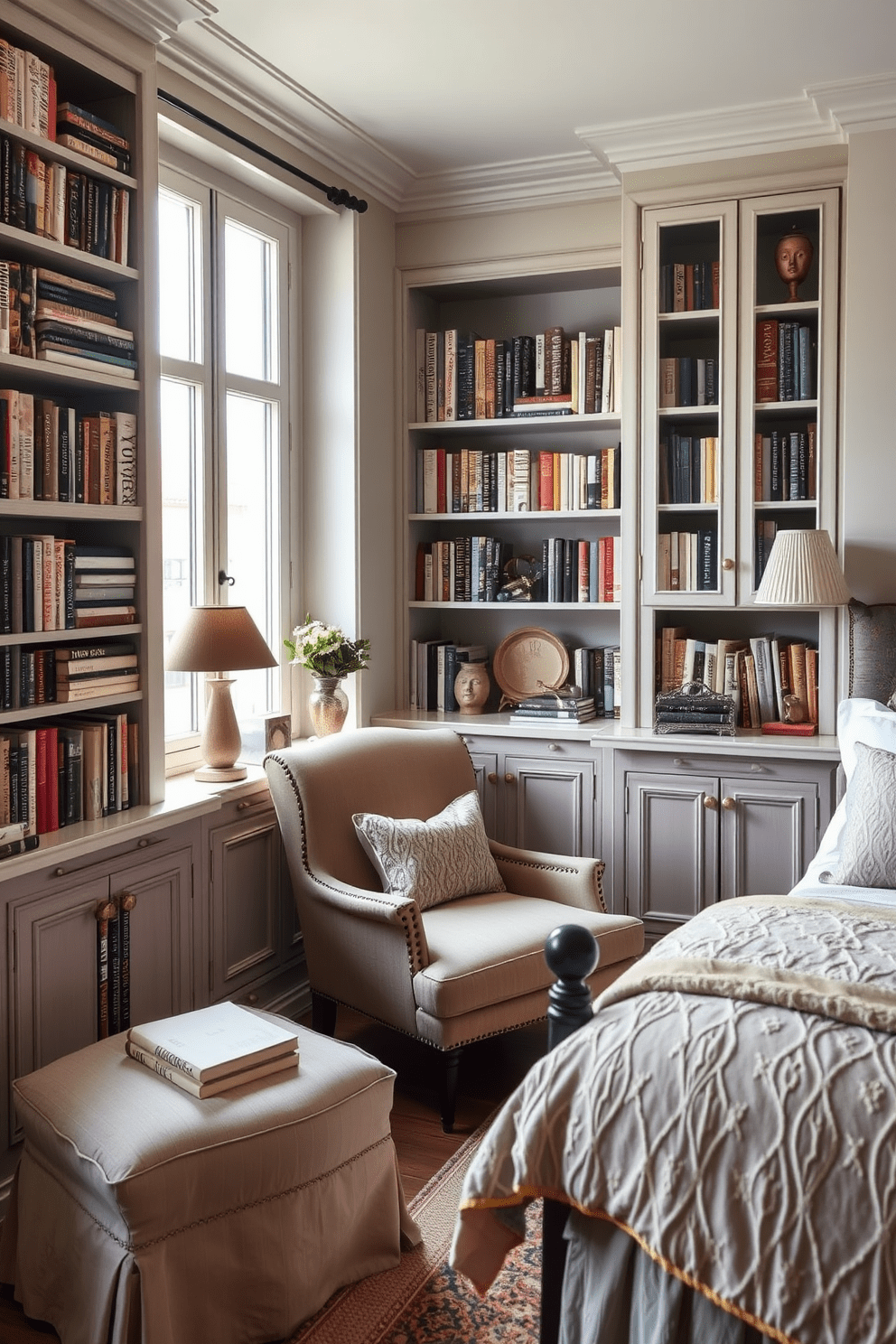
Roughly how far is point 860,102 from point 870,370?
0.79 m

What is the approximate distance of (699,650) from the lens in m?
4.06

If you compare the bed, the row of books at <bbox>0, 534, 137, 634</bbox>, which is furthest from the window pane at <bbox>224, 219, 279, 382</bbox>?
the bed

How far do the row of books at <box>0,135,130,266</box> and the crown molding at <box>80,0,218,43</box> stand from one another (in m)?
0.37

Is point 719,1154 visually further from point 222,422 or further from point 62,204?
point 222,422

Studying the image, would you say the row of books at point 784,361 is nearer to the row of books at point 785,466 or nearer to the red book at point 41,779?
the row of books at point 785,466

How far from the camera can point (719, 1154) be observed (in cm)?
158

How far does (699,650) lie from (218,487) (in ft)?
5.70

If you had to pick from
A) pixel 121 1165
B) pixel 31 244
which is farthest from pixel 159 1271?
pixel 31 244

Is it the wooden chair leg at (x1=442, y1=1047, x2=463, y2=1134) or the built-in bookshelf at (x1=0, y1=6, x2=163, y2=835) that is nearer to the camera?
the built-in bookshelf at (x1=0, y1=6, x2=163, y2=835)

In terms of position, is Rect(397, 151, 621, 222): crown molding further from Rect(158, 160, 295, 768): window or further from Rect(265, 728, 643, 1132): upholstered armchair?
Rect(265, 728, 643, 1132): upholstered armchair

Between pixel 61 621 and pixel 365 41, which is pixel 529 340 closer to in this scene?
pixel 365 41

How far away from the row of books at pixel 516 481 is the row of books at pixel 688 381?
28 cm

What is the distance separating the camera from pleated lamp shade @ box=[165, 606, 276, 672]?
313 cm

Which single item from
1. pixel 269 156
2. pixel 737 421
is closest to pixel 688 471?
pixel 737 421
